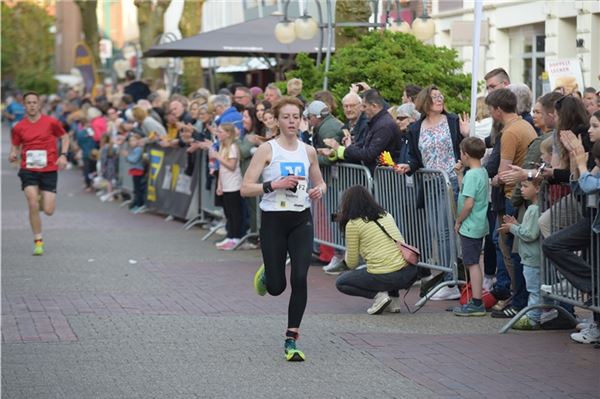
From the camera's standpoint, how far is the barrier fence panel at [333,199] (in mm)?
13402

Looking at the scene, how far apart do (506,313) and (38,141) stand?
7.71 meters

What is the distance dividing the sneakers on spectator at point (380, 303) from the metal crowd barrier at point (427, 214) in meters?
0.44

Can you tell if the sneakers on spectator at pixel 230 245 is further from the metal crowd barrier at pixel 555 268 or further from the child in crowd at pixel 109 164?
the child in crowd at pixel 109 164

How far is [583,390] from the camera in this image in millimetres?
7840

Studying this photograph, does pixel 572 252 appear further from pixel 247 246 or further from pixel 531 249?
pixel 247 246

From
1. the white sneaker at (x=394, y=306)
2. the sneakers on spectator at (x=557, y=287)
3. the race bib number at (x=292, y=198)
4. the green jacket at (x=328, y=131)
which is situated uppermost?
the green jacket at (x=328, y=131)

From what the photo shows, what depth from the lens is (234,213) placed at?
1673 cm

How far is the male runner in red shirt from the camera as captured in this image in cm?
1620

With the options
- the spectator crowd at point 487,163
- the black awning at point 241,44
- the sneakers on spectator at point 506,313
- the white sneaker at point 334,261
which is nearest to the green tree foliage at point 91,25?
the black awning at point 241,44

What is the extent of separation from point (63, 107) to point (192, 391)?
30815 millimetres

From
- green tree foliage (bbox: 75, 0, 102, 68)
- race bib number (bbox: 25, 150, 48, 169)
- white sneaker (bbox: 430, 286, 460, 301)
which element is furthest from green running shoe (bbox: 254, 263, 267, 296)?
green tree foliage (bbox: 75, 0, 102, 68)

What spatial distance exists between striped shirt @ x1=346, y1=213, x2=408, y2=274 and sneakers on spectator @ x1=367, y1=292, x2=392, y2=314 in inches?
9.4

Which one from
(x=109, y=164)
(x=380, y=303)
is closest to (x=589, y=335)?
(x=380, y=303)

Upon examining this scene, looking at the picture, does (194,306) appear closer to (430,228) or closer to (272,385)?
(430,228)
